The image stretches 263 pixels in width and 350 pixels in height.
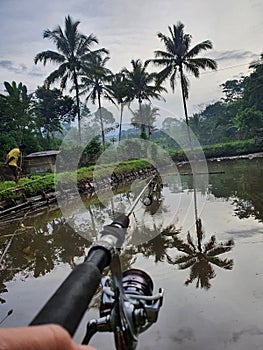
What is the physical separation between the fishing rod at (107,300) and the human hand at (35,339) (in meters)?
0.05

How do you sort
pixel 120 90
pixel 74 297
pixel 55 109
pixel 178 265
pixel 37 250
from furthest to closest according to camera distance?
pixel 55 109 → pixel 120 90 → pixel 37 250 → pixel 178 265 → pixel 74 297

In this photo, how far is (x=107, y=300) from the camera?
844 mm

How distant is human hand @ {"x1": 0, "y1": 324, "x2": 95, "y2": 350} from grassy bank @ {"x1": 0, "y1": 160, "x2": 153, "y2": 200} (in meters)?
11.2

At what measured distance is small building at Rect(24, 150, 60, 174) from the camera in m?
20.6

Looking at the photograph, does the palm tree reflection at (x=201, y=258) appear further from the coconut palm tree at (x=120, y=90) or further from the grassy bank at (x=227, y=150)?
the grassy bank at (x=227, y=150)

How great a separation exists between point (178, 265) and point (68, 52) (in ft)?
64.6

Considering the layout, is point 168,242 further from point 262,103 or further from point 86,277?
point 262,103

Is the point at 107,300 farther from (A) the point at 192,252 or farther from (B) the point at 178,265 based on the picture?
(A) the point at 192,252

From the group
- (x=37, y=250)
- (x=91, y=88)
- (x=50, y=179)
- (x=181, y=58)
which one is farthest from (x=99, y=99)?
(x=37, y=250)

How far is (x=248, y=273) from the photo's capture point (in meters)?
4.02

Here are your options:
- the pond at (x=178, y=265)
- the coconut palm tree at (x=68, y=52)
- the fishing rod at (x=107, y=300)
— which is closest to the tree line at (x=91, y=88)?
the coconut palm tree at (x=68, y=52)

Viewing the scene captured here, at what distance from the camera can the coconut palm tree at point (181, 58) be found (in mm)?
23797

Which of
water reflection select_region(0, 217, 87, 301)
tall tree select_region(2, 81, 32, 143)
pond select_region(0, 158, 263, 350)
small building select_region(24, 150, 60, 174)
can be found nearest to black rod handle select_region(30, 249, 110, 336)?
pond select_region(0, 158, 263, 350)

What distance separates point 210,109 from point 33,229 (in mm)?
50670
